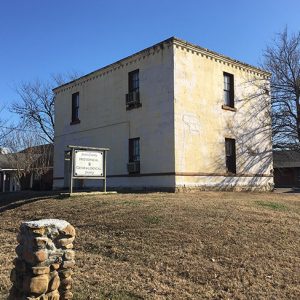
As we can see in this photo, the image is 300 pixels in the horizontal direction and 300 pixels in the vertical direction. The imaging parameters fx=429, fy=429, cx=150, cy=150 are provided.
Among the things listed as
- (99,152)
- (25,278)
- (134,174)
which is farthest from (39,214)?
(25,278)

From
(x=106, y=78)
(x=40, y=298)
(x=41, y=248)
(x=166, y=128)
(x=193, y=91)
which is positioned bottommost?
(x=40, y=298)

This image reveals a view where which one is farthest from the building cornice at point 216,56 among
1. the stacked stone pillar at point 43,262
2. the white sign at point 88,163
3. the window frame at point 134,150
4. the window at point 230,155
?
the stacked stone pillar at point 43,262

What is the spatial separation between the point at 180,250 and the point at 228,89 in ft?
45.3

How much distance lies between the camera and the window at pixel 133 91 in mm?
19837

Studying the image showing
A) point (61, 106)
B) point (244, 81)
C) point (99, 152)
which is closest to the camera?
point (99, 152)

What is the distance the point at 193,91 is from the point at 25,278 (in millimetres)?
14488

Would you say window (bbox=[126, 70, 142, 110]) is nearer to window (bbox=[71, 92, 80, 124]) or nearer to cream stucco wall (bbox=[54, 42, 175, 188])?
cream stucco wall (bbox=[54, 42, 175, 188])

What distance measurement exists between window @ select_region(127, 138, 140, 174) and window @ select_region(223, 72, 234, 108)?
4.86 metres

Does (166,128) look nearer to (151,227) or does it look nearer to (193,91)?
(193,91)

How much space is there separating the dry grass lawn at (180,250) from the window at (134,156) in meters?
6.08

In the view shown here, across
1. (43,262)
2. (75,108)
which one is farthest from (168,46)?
(43,262)

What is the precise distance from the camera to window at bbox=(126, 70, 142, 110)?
19837mm

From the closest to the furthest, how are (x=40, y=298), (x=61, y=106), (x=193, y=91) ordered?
(x=40, y=298)
(x=193, y=91)
(x=61, y=106)

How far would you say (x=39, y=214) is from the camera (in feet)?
44.8
